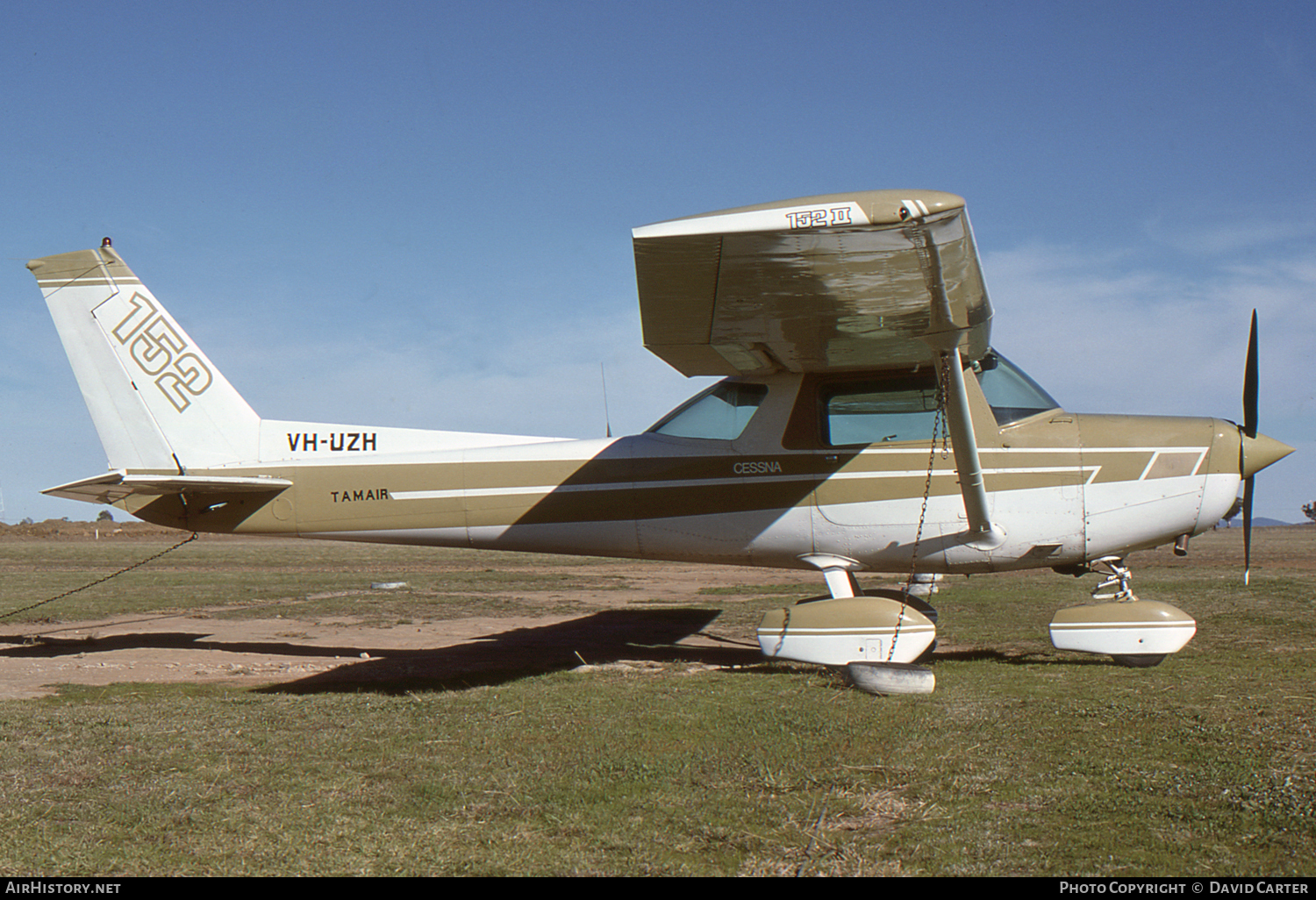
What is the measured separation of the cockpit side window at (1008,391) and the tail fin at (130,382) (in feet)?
23.6

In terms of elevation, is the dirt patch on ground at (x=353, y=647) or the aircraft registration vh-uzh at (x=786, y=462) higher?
the aircraft registration vh-uzh at (x=786, y=462)

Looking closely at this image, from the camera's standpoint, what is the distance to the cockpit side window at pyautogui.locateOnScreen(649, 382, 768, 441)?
814cm

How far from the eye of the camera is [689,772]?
4449 mm

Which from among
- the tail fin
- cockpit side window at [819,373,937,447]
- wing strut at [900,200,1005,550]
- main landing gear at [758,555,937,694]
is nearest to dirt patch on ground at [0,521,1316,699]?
main landing gear at [758,555,937,694]

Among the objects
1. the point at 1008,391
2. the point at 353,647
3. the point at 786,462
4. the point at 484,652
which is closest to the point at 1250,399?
the point at 1008,391

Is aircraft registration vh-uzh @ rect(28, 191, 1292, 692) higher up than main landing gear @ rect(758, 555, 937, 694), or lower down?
higher up

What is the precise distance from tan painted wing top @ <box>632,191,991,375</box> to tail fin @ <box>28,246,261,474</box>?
495cm

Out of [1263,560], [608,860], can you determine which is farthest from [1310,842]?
[1263,560]

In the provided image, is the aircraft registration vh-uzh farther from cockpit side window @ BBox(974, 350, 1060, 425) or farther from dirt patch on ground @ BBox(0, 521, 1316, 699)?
dirt patch on ground @ BBox(0, 521, 1316, 699)

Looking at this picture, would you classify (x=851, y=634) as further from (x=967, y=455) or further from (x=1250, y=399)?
(x=1250, y=399)

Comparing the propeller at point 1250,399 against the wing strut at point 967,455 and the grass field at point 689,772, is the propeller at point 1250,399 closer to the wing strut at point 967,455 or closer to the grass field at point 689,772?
the grass field at point 689,772

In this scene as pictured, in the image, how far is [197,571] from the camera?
76.8ft

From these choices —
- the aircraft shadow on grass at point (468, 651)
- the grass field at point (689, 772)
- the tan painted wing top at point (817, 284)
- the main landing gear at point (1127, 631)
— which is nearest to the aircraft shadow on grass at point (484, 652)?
the aircraft shadow on grass at point (468, 651)

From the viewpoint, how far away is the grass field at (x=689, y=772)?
334cm
